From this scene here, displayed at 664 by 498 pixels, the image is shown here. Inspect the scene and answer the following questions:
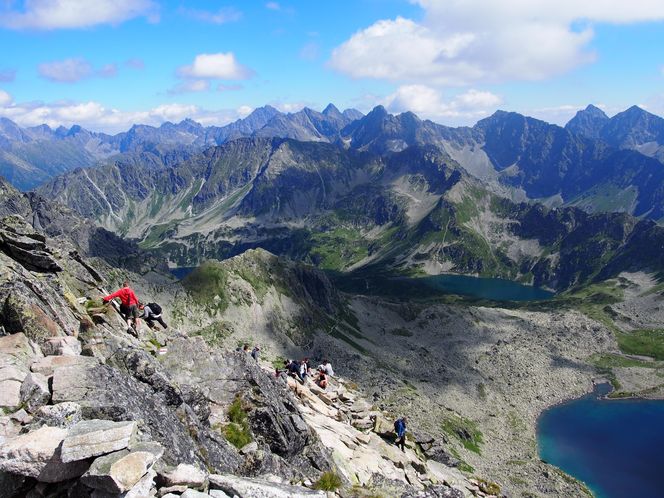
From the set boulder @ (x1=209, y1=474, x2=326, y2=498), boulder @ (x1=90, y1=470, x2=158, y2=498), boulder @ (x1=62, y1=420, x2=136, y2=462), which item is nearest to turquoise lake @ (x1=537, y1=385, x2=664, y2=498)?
boulder @ (x1=209, y1=474, x2=326, y2=498)

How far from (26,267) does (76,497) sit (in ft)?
91.7

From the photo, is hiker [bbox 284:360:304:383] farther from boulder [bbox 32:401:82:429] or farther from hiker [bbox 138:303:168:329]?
boulder [bbox 32:401:82:429]

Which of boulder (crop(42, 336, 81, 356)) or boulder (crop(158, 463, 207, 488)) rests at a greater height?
boulder (crop(42, 336, 81, 356))

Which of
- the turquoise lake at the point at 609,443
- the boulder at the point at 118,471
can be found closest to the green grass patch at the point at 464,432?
the turquoise lake at the point at 609,443

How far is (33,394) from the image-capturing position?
61.4 feet

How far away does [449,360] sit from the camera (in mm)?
171125

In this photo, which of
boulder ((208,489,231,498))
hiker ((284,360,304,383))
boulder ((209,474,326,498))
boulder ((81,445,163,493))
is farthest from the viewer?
hiker ((284,360,304,383))

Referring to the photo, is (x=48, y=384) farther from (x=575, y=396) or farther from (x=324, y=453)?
(x=575, y=396)

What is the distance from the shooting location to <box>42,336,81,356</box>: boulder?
78.1ft

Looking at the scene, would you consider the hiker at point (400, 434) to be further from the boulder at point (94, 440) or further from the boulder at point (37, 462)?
the boulder at point (37, 462)

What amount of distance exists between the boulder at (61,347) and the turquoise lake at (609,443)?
121 meters

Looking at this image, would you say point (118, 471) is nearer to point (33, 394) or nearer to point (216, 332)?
point (33, 394)

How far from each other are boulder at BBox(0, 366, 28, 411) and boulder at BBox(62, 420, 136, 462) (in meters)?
5.34

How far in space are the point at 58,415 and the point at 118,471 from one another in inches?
200
